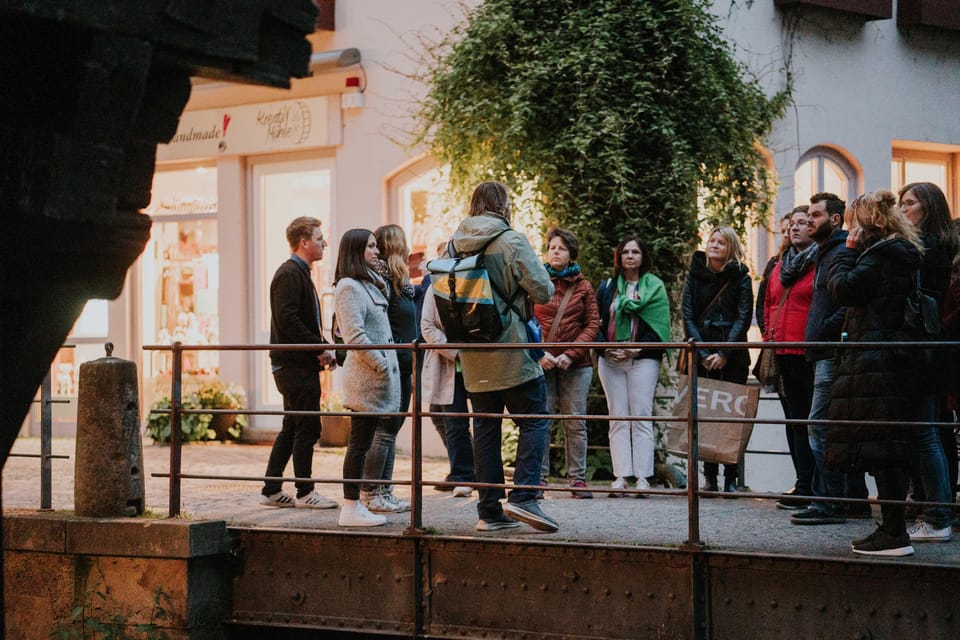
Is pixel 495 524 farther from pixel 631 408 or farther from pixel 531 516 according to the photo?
pixel 631 408

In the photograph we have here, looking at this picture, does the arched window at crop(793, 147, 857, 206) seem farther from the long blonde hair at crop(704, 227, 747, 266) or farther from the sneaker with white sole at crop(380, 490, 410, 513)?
the sneaker with white sole at crop(380, 490, 410, 513)

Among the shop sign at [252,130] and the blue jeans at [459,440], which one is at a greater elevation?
the shop sign at [252,130]

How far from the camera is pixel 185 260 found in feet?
55.6

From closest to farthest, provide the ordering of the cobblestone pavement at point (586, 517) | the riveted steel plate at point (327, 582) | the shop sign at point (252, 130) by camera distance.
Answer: the cobblestone pavement at point (586, 517) < the riveted steel plate at point (327, 582) < the shop sign at point (252, 130)

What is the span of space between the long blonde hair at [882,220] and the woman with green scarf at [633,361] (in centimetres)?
276

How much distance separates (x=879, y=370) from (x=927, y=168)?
9.41 metres

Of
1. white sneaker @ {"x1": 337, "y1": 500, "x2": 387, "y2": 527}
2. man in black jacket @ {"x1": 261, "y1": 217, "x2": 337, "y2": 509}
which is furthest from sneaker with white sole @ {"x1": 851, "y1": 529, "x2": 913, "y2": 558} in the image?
man in black jacket @ {"x1": 261, "y1": 217, "x2": 337, "y2": 509}

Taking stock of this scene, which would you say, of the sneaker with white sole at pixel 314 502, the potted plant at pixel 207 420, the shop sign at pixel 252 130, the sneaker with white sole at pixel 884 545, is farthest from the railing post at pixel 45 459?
the shop sign at pixel 252 130

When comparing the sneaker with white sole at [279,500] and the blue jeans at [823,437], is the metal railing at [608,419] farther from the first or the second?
the sneaker with white sole at [279,500]

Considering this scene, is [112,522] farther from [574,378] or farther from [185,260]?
[185,260]

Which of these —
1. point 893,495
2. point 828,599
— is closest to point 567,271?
point 893,495

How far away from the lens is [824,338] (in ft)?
28.2

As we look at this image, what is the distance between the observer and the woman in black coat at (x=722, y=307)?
32.5ft

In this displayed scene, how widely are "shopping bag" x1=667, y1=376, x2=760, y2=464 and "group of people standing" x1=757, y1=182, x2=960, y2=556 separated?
1.99 ft
